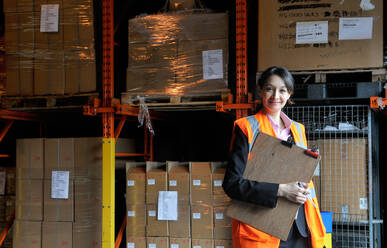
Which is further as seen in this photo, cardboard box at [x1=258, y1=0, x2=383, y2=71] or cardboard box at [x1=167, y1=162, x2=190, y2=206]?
cardboard box at [x1=167, y1=162, x2=190, y2=206]

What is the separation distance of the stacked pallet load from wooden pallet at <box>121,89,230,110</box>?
0.04 metres

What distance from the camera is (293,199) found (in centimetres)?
224

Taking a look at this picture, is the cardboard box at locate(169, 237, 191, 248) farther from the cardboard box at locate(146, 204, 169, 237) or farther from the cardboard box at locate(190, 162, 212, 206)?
the cardboard box at locate(190, 162, 212, 206)

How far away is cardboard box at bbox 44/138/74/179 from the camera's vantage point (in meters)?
5.07

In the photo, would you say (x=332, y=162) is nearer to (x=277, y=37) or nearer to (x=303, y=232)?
(x=277, y=37)

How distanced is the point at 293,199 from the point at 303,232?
0.28 m

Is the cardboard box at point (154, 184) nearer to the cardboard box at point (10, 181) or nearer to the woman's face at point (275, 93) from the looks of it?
the cardboard box at point (10, 181)

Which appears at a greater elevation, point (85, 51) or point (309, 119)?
point (85, 51)

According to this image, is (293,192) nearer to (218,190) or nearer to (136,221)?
(218,190)

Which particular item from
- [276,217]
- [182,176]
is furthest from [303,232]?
[182,176]

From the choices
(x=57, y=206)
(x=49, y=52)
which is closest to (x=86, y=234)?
(x=57, y=206)

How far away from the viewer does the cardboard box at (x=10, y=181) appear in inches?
230

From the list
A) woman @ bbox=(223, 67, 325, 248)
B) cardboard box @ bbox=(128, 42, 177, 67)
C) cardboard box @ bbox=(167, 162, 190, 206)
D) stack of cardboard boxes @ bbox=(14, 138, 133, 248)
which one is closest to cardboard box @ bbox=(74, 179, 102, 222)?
stack of cardboard boxes @ bbox=(14, 138, 133, 248)

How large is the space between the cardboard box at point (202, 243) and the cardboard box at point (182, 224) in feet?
0.37
